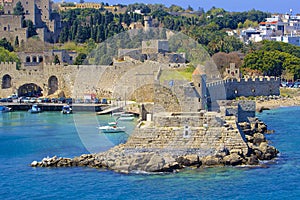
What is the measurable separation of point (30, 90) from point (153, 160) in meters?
24.3

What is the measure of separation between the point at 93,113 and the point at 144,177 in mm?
15642

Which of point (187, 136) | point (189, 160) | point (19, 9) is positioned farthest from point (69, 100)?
point (19, 9)

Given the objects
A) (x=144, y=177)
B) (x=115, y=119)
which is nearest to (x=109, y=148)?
(x=144, y=177)

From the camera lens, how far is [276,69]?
50156 millimetres

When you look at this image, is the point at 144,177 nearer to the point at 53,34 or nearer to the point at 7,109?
the point at 7,109

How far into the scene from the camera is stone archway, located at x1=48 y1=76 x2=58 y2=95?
42156 millimetres

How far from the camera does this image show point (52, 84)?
1668 inches

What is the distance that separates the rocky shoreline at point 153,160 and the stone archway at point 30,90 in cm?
2131

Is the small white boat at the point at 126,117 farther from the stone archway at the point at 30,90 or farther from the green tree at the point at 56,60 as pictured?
the green tree at the point at 56,60

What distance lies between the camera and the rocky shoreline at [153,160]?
20.4 metres

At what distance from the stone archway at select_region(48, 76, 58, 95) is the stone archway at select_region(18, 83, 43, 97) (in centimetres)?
79

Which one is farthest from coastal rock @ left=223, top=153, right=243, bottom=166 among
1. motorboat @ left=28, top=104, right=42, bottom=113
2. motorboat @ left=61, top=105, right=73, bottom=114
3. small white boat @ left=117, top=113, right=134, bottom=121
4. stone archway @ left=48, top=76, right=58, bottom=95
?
stone archway @ left=48, top=76, right=58, bottom=95


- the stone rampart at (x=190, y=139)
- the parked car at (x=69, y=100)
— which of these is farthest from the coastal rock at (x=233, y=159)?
the parked car at (x=69, y=100)

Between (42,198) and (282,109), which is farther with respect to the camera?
(282,109)
